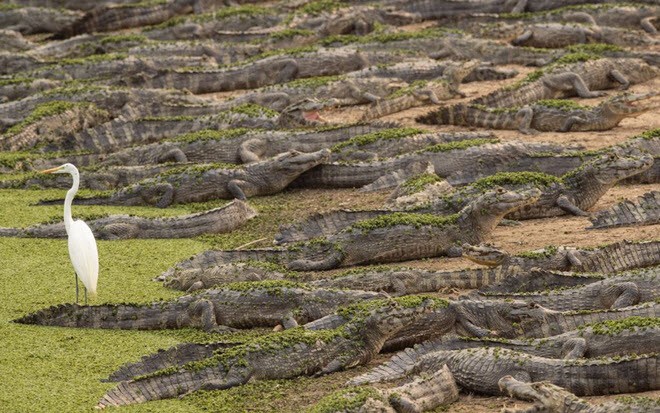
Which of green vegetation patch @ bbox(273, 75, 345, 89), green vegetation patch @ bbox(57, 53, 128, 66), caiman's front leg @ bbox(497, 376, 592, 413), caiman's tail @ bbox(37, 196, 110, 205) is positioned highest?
caiman's front leg @ bbox(497, 376, 592, 413)

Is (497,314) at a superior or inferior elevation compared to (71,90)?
superior

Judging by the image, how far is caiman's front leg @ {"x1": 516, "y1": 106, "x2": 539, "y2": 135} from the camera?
15758 millimetres

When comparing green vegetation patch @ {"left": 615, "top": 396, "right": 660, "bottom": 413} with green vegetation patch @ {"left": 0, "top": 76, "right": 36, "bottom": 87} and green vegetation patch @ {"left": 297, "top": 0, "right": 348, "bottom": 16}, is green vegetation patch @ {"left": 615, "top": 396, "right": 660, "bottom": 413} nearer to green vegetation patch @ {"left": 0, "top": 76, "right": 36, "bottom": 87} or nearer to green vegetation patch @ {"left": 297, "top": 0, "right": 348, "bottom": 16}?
green vegetation patch @ {"left": 0, "top": 76, "right": 36, "bottom": 87}

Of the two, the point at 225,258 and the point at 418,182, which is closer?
the point at 225,258

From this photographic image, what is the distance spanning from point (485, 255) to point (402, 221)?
1.12m

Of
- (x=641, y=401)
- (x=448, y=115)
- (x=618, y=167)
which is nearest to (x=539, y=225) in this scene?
(x=618, y=167)

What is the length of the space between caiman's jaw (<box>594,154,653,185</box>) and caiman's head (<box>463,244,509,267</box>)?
7.53ft

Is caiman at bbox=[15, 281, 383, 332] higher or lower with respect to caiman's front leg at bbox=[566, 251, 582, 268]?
higher

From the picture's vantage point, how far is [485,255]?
11.1 metres

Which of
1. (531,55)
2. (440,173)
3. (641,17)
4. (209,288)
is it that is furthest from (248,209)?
(641,17)

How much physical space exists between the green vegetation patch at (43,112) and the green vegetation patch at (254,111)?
2061mm

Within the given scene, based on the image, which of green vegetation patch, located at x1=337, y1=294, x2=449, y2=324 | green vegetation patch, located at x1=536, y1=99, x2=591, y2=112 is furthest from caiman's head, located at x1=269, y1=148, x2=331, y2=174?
green vegetation patch, located at x1=337, y1=294, x2=449, y2=324

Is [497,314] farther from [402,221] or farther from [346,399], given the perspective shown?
[402,221]

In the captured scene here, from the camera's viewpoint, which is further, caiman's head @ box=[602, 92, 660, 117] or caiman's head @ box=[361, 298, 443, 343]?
caiman's head @ box=[602, 92, 660, 117]
